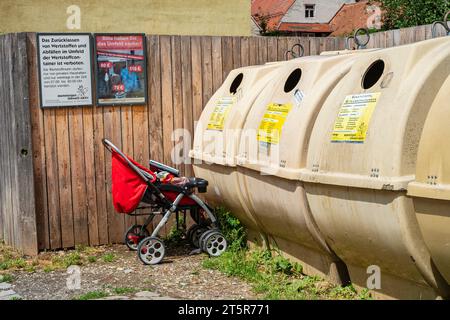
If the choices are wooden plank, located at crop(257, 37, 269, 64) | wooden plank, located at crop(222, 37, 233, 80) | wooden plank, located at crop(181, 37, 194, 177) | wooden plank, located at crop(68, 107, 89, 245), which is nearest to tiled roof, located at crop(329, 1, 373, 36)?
wooden plank, located at crop(257, 37, 269, 64)

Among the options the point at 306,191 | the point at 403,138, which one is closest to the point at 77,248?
the point at 306,191

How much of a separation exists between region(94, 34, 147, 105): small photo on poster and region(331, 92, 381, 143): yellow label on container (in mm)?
3286

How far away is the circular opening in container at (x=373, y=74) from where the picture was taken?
5264mm

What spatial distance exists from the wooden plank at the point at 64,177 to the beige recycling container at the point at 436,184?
175 inches

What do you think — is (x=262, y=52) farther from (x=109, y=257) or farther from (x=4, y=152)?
(x=4, y=152)

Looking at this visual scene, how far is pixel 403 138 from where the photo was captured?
14.5 feet

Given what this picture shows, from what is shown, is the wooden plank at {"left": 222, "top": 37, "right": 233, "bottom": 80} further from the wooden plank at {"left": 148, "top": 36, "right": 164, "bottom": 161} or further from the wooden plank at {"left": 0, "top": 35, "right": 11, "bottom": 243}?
the wooden plank at {"left": 0, "top": 35, "right": 11, "bottom": 243}

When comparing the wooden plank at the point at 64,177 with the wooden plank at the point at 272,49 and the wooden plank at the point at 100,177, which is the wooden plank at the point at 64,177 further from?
the wooden plank at the point at 272,49

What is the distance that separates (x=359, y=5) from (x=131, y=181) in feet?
137

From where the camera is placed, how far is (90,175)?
7.70 m

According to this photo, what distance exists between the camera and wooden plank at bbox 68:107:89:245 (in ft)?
25.0

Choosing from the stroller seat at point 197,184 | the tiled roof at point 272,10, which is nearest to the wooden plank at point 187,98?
the stroller seat at point 197,184

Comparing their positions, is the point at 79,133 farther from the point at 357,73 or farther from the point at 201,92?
the point at 357,73

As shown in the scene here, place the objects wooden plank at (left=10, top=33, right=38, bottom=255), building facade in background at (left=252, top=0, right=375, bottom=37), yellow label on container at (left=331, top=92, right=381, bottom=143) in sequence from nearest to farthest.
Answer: yellow label on container at (left=331, top=92, right=381, bottom=143)
wooden plank at (left=10, top=33, right=38, bottom=255)
building facade in background at (left=252, top=0, right=375, bottom=37)
